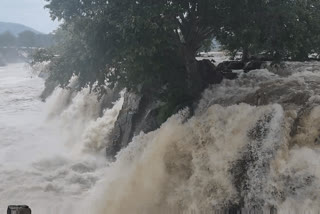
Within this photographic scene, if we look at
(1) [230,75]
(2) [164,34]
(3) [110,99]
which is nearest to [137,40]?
(2) [164,34]

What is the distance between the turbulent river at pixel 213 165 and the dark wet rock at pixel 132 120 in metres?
0.93

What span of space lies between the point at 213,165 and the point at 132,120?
6241 mm

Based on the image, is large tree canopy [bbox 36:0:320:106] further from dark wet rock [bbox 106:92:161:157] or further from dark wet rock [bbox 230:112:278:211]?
dark wet rock [bbox 230:112:278:211]

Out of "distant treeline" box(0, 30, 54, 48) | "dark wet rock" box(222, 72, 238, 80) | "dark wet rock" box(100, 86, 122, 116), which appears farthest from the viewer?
"distant treeline" box(0, 30, 54, 48)

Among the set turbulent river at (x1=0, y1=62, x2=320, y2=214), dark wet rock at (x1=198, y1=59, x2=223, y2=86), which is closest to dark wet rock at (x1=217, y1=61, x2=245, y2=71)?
turbulent river at (x1=0, y1=62, x2=320, y2=214)

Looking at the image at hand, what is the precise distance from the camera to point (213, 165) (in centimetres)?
809

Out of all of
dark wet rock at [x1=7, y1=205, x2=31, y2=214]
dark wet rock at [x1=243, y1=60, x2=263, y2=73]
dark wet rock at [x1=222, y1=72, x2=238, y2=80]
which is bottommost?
dark wet rock at [x1=222, y1=72, x2=238, y2=80]

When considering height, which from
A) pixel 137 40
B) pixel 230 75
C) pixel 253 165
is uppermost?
pixel 137 40

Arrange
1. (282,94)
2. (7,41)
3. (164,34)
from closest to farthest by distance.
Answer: (164,34), (282,94), (7,41)

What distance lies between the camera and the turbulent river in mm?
7086

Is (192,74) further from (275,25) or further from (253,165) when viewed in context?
(253,165)

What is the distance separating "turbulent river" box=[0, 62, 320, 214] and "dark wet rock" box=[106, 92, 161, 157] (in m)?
0.93

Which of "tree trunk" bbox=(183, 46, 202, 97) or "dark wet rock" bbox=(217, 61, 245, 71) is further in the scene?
"dark wet rock" bbox=(217, 61, 245, 71)

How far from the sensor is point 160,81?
12.4 metres
